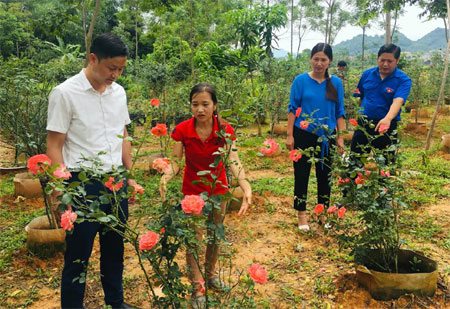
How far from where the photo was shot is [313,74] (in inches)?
120

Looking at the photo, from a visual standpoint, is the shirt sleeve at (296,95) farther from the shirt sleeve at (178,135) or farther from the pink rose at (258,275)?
the pink rose at (258,275)

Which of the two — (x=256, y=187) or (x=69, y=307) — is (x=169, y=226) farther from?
(x=256, y=187)

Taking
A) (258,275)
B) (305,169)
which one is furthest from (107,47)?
(305,169)

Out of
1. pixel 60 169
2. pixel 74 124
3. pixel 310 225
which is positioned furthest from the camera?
pixel 310 225

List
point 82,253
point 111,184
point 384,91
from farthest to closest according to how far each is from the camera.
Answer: point 384,91, point 82,253, point 111,184

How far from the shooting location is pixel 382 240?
221 cm

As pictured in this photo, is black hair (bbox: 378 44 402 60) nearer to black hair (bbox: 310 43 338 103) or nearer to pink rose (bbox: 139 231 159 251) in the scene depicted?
black hair (bbox: 310 43 338 103)

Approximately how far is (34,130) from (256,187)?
2.69 meters

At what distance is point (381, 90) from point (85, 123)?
2.76m

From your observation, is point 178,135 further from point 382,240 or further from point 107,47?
point 382,240

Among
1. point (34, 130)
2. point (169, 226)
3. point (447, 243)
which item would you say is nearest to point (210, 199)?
point (169, 226)

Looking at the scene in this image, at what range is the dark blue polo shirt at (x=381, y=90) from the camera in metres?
3.28

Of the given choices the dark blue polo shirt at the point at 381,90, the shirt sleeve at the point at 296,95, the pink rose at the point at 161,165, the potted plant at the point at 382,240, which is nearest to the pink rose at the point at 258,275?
the pink rose at the point at 161,165

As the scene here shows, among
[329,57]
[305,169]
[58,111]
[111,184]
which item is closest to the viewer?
[111,184]
